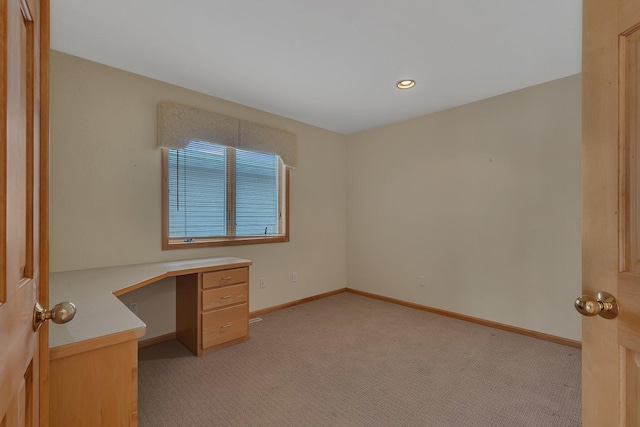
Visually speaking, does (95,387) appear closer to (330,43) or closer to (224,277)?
(224,277)

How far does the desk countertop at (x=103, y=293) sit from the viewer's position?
43.9 inches

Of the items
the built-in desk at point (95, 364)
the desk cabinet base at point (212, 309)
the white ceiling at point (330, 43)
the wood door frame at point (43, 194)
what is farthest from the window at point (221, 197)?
the wood door frame at point (43, 194)

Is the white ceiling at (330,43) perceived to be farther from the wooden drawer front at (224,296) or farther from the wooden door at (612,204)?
the wooden drawer front at (224,296)

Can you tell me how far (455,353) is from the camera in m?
2.46

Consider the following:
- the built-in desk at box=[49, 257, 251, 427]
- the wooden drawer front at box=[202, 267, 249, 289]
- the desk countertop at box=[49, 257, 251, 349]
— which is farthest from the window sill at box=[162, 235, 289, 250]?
the built-in desk at box=[49, 257, 251, 427]

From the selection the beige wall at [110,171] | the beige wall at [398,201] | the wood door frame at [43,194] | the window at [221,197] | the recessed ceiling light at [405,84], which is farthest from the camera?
the window at [221,197]

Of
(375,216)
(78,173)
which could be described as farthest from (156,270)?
(375,216)

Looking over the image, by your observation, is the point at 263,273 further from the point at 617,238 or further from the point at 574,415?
the point at 617,238

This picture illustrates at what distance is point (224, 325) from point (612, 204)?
2599 millimetres

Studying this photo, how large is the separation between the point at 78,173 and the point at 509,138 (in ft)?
12.7

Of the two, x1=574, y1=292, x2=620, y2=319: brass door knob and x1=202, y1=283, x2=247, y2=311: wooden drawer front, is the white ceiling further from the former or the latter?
x1=202, y1=283, x2=247, y2=311: wooden drawer front

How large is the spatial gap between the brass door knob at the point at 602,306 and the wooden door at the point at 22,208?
1152mm

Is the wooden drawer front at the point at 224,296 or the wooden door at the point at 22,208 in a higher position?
the wooden door at the point at 22,208

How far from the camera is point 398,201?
3.83 metres
